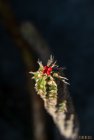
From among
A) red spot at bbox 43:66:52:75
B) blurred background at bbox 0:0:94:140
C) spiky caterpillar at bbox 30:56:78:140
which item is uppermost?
blurred background at bbox 0:0:94:140

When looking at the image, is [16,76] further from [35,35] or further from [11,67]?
[35,35]

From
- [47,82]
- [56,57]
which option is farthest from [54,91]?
[56,57]

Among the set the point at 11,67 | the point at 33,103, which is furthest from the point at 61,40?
the point at 33,103

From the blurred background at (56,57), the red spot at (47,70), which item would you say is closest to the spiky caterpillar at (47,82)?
the red spot at (47,70)

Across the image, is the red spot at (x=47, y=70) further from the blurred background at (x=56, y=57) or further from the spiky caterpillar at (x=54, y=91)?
the blurred background at (x=56, y=57)

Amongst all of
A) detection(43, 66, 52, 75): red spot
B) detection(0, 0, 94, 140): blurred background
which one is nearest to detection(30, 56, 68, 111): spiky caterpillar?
detection(43, 66, 52, 75): red spot

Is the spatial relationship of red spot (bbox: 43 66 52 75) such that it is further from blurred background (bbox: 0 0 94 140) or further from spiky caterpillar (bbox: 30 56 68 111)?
blurred background (bbox: 0 0 94 140)
